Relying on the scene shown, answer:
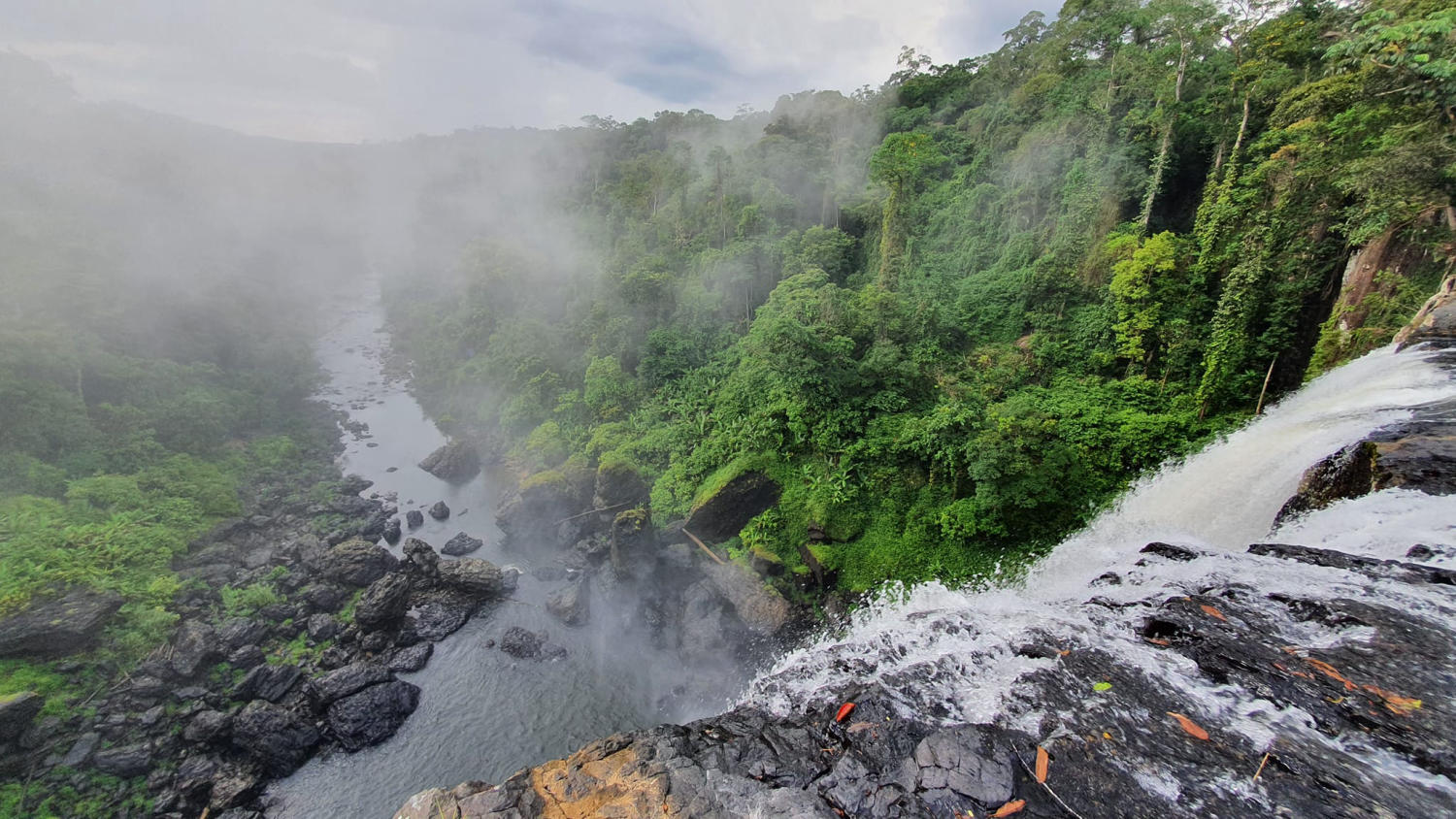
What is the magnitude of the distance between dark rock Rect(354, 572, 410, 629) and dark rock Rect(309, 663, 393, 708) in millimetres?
1702

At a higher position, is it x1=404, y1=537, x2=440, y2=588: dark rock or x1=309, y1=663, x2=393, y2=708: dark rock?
x1=404, y1=537, x2=440, y2=588: dark rock

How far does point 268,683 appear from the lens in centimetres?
1506

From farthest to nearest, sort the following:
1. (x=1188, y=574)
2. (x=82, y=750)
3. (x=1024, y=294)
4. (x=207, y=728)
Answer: (x=1024, y=294)
(x=207, y=728)
(x=82, y=750)
(x=1188, y=574)

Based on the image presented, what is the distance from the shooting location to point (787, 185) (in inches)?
1459

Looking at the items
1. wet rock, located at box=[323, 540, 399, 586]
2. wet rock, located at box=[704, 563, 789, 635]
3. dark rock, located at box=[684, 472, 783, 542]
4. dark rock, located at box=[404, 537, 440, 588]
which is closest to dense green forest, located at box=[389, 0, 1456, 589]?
dark rock, located at box=[684, 472, 783, 542]

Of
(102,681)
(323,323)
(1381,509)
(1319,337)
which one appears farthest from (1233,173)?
(323,323)

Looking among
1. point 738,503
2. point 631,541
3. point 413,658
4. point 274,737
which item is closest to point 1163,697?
point 738,503

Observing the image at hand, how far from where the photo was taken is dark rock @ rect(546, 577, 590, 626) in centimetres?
1791

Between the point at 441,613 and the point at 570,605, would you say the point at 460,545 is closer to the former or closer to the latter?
the point at 441,613

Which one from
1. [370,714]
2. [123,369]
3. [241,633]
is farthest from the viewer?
→ [123,369]

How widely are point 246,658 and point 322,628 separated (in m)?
1.89

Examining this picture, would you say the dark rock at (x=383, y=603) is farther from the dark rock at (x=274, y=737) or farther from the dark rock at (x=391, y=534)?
the dark rock at (x=391, y=534)

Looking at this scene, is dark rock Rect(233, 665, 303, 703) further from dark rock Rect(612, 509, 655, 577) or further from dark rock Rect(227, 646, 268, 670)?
dark rock Rect(612, 509, 655, 577)

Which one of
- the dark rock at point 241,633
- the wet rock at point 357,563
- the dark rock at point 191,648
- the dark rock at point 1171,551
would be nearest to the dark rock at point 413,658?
the wet rock at point 357,563
